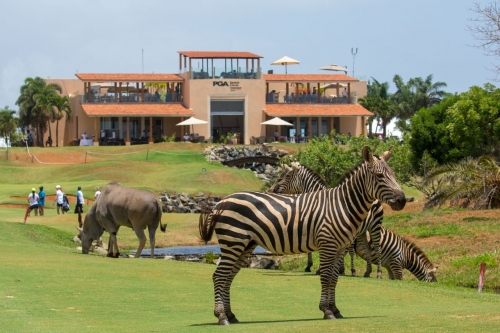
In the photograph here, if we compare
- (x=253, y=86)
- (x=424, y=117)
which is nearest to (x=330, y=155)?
(x=424, y=117)

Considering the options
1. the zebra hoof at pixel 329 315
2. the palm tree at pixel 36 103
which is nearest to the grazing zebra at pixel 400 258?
the zebra hoof at pixel 329 315

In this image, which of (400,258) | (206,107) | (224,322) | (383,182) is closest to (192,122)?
(206,107)

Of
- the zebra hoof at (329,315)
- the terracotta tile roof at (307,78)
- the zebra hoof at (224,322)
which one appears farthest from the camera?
the terracotta tile roof at (307,78)

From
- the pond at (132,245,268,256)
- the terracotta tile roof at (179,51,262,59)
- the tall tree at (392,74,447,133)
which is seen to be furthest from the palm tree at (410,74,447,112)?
the pond at (132,245,268,256)

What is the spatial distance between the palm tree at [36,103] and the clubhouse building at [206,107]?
325 cm

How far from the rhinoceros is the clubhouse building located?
6250 centimetres

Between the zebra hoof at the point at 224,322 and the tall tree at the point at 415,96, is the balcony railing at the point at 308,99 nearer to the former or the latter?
the tall tree at the point at 415,96

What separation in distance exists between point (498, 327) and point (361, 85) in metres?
102

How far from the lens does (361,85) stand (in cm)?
11388

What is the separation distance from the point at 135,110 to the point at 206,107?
718 centimetres

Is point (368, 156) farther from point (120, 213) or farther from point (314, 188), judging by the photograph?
point (120, 213)

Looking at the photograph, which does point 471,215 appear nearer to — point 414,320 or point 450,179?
point 450,179

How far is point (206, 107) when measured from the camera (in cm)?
9512

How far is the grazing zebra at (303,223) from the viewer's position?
49.6ft
